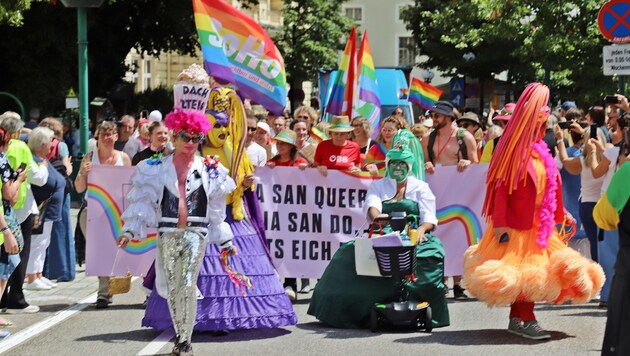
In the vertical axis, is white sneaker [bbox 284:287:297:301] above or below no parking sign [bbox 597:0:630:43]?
below

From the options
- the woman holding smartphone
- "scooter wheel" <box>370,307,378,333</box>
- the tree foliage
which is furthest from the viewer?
the tree foliage

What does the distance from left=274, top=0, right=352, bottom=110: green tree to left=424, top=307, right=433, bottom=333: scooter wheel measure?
40.1m

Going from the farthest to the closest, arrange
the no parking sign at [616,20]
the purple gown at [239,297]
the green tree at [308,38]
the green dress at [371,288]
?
the green tree at [308,38], the no parking sign at [616,20], the green dress at [371,288], the purple gown at [239,297]

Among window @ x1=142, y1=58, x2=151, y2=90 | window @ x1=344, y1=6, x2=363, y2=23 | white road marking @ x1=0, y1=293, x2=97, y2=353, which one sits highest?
window @ x1=344, y1=6, x2=363, y2=23

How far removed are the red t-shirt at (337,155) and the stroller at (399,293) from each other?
270cm

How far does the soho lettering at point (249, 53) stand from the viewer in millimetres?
14547

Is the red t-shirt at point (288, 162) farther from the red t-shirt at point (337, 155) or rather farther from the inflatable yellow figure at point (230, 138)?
the inflatable yellow figure at point (230, 138)

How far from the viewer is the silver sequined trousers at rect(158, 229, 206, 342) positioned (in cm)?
985

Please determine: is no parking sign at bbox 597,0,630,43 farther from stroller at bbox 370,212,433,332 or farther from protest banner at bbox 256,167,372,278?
stroller at bbox 370,212,433,332

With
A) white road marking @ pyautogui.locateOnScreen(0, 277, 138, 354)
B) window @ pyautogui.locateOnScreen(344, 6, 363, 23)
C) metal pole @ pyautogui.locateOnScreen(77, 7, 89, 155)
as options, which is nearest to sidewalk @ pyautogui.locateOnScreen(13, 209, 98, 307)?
white road marking @ pyautogui.locateOnScreen(0, 277, 138, 354)

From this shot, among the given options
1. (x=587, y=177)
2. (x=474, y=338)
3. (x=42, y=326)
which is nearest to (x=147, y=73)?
(x=587, y=177)

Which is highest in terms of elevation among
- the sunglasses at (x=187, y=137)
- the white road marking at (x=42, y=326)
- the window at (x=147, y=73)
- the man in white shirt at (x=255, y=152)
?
the window at (x=147, y=73)

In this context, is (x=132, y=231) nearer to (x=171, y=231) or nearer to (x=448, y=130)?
(x=171, y=231)

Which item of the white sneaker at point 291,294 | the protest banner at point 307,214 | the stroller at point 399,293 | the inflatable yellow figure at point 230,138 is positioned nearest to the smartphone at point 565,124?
the protest banner at point 307,214
